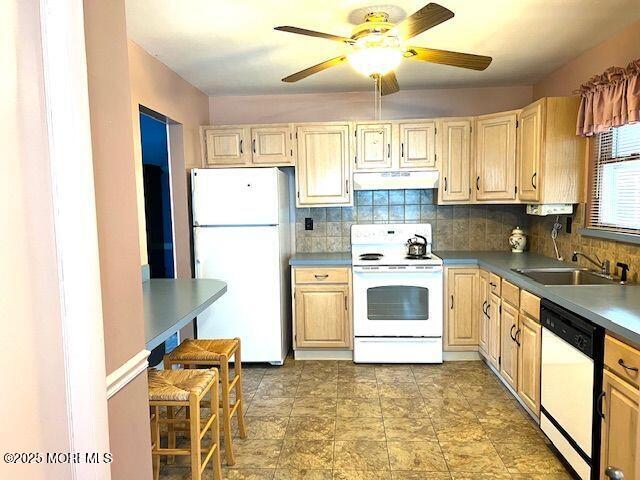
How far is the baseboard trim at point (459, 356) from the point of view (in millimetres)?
3740

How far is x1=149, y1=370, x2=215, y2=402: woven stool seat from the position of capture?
6.00 ft

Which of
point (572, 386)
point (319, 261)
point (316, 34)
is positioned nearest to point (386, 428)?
Result: point (572, 386)

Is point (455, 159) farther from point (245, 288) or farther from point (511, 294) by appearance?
point (245, 288)

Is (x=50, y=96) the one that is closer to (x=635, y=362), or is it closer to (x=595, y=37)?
Answer: (x=635, y=362)

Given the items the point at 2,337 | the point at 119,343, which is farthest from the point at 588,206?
the point at 2,337

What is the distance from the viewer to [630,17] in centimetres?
244

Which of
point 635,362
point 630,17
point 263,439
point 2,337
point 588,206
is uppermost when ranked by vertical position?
point 630,17

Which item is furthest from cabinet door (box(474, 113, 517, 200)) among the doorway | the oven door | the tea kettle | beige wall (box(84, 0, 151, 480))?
beige wall (box(84, 0, 151, 480))

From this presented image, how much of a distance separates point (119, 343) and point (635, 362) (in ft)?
5.81

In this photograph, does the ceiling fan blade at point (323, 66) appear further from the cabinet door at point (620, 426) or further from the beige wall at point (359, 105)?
the cabinet door at point (620, 426)

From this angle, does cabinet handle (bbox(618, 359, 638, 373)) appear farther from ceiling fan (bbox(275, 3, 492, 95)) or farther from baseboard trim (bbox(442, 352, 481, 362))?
baseboard trim (bbox(442, 352, 481, 362))

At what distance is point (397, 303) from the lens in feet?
12.0

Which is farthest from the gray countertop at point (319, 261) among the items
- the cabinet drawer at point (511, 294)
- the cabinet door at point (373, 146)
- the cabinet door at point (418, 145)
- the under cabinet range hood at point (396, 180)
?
the cabinet drawer at point (511, 294)

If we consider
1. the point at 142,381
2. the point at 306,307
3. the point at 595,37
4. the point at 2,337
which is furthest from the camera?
the point at 306,307
